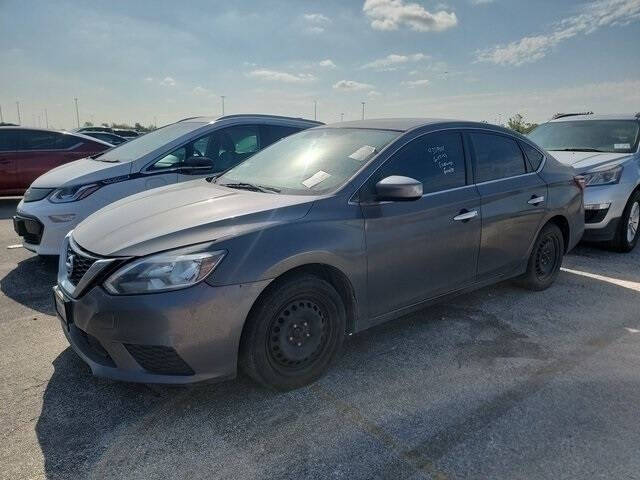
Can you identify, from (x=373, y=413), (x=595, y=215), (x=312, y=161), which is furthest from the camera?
(x=595, y=215)

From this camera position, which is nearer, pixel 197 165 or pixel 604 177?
pixel 197 165

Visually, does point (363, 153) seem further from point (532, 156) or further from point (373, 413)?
point (532, 156)

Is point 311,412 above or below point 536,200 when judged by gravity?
below

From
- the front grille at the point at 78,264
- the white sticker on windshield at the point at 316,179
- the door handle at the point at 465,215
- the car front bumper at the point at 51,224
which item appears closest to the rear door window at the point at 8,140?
the car front bumper at the point at 51,224

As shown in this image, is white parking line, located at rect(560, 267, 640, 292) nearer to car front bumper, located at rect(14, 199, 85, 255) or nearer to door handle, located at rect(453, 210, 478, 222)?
door handle, located at rect(453, 210, 478, 222)

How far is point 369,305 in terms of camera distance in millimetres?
3154

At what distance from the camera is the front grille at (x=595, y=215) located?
5.91 metres

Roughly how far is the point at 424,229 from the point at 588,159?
4.05 meters

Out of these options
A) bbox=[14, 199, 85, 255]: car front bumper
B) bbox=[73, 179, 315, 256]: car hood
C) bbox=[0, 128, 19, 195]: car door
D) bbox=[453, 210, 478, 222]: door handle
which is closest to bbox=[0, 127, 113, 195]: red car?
bbox=[0, 128, 19, 195]: car door

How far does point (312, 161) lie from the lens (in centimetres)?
352

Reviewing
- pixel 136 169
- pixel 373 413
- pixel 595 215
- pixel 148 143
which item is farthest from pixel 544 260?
pixel 148 143

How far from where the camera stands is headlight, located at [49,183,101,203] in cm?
493

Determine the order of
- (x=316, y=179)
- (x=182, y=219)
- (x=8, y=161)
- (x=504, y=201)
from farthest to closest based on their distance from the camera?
(x=8, y=161), (x=504, y=201), (x=316, y=179), (x=182, y=219)

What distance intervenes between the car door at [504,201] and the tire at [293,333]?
1.53 m
